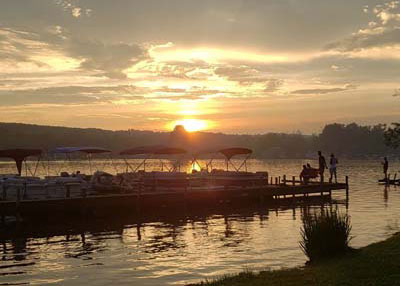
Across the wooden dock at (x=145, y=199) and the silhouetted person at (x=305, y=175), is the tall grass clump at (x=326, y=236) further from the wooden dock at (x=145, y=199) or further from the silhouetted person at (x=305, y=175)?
the silhouetted person at (x=305, y=175)

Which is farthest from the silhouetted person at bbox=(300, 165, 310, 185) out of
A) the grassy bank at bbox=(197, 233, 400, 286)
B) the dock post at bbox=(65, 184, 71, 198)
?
the grassy bank at bbox=(197, 233, 400, 286)

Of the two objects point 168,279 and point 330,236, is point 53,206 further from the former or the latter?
point 330,236

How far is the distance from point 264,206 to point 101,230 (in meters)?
17.2

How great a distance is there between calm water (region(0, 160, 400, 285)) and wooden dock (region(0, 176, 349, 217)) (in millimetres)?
1136

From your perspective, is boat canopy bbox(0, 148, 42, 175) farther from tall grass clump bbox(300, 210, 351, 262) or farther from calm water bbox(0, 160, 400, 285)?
tall grass clump bbox(300, 210, 351, 262)

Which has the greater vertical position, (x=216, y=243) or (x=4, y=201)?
(x=4, y=201)

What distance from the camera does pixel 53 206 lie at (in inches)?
1209

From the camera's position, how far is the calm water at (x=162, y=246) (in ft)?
57.9

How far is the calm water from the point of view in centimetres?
1764

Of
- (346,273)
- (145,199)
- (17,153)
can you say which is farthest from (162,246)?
(17,153)

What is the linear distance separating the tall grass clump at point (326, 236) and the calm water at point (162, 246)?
2971 millimetres

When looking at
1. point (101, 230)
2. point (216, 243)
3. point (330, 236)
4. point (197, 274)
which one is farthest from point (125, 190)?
point (330, 236)

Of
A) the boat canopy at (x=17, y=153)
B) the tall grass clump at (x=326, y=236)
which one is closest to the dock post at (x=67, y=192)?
the boat canopy at (x=17, y=153)

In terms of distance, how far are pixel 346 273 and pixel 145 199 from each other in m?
23.6
